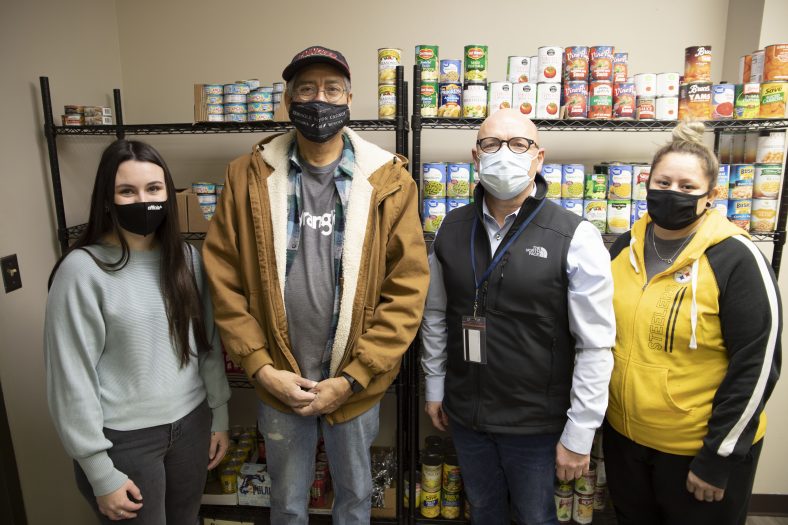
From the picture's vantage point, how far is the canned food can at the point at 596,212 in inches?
85.7

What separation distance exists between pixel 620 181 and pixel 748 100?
64cm

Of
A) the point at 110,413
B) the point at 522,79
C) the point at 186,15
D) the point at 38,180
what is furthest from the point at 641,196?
the point at 38,180

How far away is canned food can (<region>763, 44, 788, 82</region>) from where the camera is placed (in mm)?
2070

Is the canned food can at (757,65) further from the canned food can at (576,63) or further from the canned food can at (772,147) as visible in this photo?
the canned food can at (576,63)

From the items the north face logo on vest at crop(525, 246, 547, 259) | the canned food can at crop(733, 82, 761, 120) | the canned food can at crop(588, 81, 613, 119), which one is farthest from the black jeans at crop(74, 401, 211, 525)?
the canned food can at crop(733, 82, 761, 120)

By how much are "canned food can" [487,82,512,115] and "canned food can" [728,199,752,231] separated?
1.10 metres

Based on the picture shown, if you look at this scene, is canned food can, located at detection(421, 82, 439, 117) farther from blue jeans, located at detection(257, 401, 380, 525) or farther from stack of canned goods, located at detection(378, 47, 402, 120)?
blue jeans, located at detection(257, 401, 380, 525)

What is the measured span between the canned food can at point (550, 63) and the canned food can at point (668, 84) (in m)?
0.44

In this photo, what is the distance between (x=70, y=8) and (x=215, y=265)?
178 cm

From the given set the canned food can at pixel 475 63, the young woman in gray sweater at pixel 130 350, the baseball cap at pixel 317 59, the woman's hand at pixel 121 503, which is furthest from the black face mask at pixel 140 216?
the canned food can at pixel 475 63

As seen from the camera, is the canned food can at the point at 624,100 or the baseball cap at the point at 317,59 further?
the canned food can at the point at 624,100

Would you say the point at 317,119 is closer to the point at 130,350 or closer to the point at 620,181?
the point at 130,350

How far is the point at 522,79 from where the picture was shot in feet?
7.11

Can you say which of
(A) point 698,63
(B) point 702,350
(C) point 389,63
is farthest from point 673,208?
(C) point 389,63
